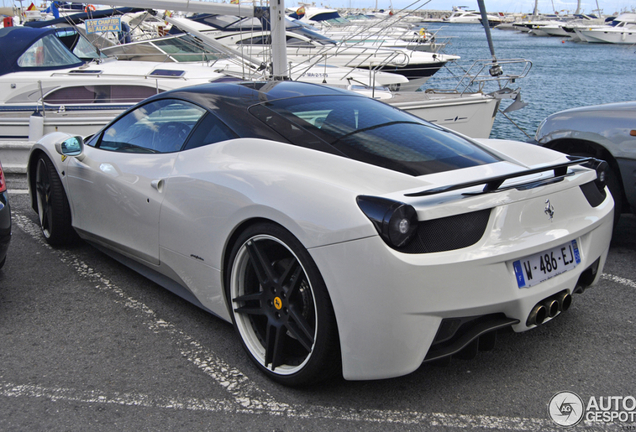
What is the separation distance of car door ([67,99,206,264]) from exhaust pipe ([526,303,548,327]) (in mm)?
1971

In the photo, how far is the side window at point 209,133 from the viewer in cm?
297

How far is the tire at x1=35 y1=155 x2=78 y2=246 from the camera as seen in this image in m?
4.25

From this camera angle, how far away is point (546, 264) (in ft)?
7.84

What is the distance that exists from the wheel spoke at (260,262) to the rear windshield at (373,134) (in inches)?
21.8

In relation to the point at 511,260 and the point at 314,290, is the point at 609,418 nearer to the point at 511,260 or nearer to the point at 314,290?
A: the point at 511,260

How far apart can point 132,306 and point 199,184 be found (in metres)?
1.07

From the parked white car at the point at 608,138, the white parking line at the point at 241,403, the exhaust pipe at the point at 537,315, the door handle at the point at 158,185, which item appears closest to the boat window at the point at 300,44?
the parked white car at the point at 608,138

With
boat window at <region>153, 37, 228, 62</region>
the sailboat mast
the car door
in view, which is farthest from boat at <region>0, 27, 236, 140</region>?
the car door

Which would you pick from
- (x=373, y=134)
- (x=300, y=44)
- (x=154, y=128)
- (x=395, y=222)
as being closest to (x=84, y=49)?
(x=300, y=44)

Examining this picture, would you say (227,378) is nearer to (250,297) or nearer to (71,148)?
(250,297)

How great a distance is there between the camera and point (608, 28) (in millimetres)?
61594

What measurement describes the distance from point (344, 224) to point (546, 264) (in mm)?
913

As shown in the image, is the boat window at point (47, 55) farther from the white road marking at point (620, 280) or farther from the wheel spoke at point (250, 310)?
the white road marking at point (620, 280)

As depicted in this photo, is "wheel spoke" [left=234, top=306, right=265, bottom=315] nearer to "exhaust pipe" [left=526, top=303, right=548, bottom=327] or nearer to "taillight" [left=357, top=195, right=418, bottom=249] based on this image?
"taillight" [left=357, top=195, right=418, bottom=249]
